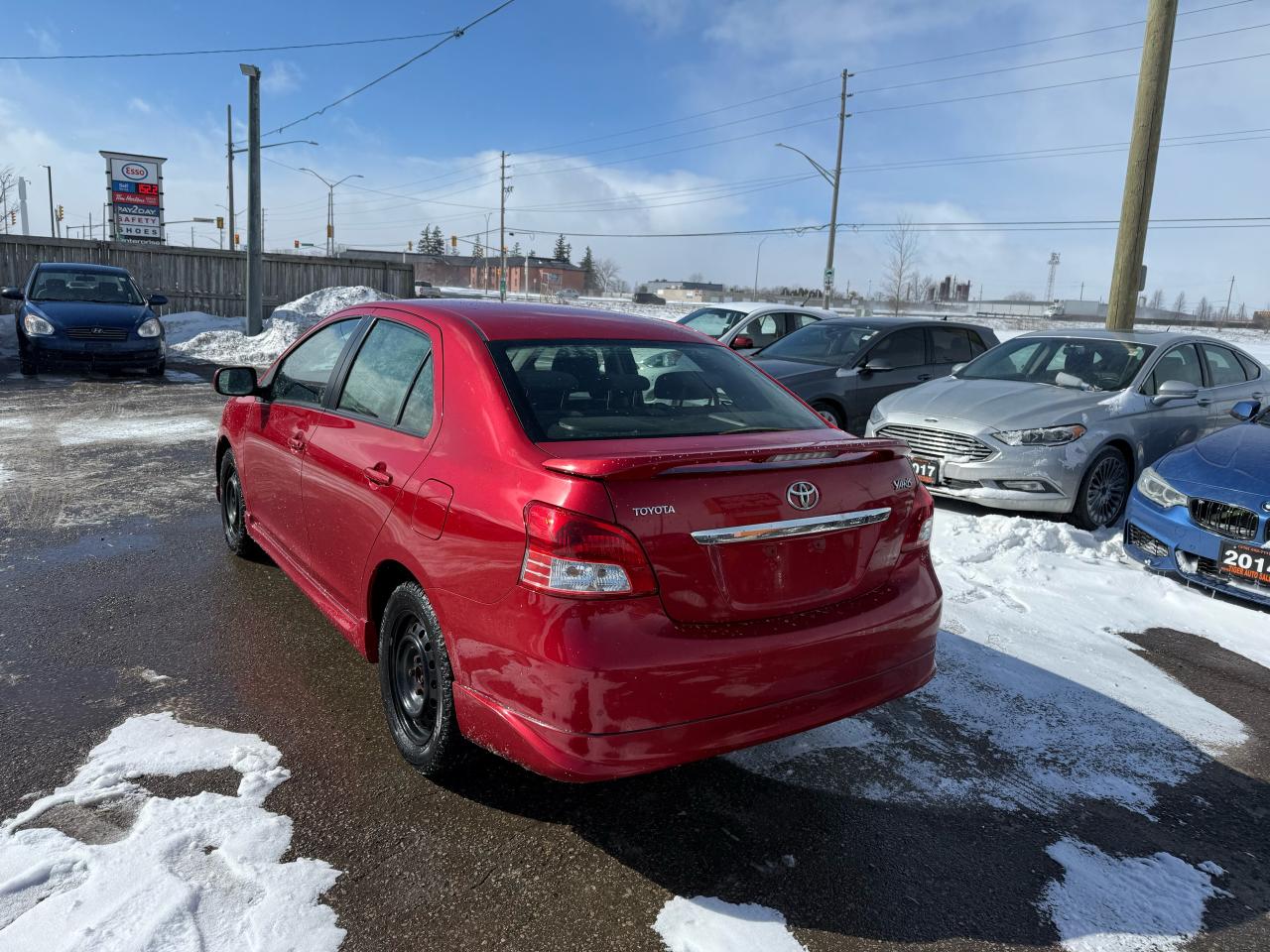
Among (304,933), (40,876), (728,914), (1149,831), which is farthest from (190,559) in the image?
(1149,831)

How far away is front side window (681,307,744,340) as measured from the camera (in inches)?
618

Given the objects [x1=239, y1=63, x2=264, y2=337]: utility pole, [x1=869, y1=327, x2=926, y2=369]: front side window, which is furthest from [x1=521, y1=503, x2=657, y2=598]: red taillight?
[x1=239, y1=63, x2=264, y2=337]: utility pole

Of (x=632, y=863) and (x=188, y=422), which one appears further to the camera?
(x=188, y=422)

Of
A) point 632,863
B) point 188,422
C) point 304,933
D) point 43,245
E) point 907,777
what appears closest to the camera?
point 304,933

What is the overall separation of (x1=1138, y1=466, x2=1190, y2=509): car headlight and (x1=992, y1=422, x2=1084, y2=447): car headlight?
2.46 ft

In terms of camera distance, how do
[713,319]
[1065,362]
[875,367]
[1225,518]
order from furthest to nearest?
1. [713,319]
2. [875,367]
3. [1065,362]
4. [1225,518]

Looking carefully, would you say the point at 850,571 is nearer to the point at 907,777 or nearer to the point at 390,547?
the point at 907,777

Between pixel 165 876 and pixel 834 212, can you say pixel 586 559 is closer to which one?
pixel 165 876

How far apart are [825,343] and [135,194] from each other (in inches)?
1010

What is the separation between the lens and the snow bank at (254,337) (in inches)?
716

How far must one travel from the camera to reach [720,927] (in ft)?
8.00

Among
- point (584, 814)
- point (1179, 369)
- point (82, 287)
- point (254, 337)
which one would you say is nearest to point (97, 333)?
point (82, 287)

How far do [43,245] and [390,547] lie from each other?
23356mm

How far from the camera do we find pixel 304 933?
7.70 ft
